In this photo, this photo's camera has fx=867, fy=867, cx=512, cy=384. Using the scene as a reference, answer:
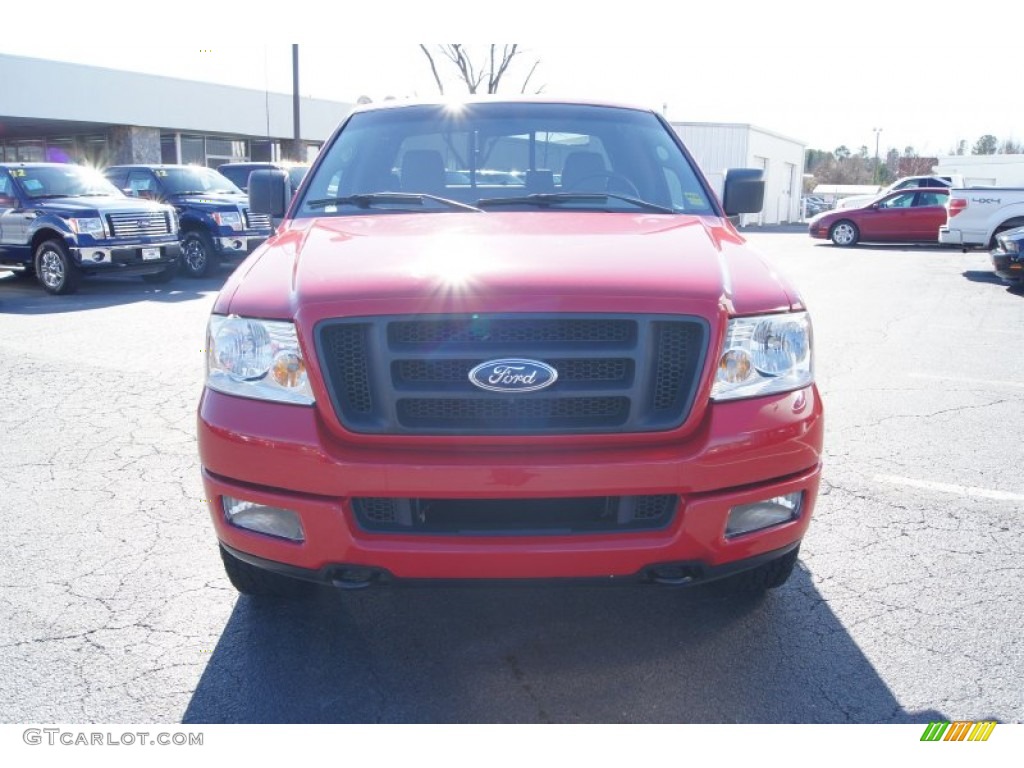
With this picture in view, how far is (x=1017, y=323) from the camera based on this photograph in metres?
10.0

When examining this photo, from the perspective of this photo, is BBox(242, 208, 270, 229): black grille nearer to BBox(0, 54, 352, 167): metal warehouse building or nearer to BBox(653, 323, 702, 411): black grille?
BBox(0, 54, 352, 167): metal warehouse building

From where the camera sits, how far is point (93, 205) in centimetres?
1216

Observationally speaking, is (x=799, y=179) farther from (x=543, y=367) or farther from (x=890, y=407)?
(x=543, y=367)

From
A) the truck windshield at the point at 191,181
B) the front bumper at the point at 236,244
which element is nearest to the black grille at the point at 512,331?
the front bumper at the point at 236,244

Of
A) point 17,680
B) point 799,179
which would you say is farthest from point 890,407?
point 799,179

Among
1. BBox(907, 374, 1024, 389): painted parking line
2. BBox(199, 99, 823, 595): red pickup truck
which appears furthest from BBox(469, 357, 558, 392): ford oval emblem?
BBox(907, 374, 1024, 389): painted parking line

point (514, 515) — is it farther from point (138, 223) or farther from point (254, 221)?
point (254, 221)

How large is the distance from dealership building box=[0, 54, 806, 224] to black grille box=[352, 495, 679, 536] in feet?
89.8

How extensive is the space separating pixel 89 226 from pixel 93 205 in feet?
1.40

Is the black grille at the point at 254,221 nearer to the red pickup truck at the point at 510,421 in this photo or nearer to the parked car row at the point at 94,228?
the parked car row at the point at 94,228

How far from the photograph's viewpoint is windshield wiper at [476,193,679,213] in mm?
3604

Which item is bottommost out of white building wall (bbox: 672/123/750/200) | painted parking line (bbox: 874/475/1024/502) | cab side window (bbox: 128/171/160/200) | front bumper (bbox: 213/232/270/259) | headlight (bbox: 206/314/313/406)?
painted parking line (bbox: 874/475/1024/502)

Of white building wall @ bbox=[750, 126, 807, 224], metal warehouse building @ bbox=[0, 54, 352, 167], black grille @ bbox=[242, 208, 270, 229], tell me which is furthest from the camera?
white building wall @ bbox=[750, 126, 807, 224]

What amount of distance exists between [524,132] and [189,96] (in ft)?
111
